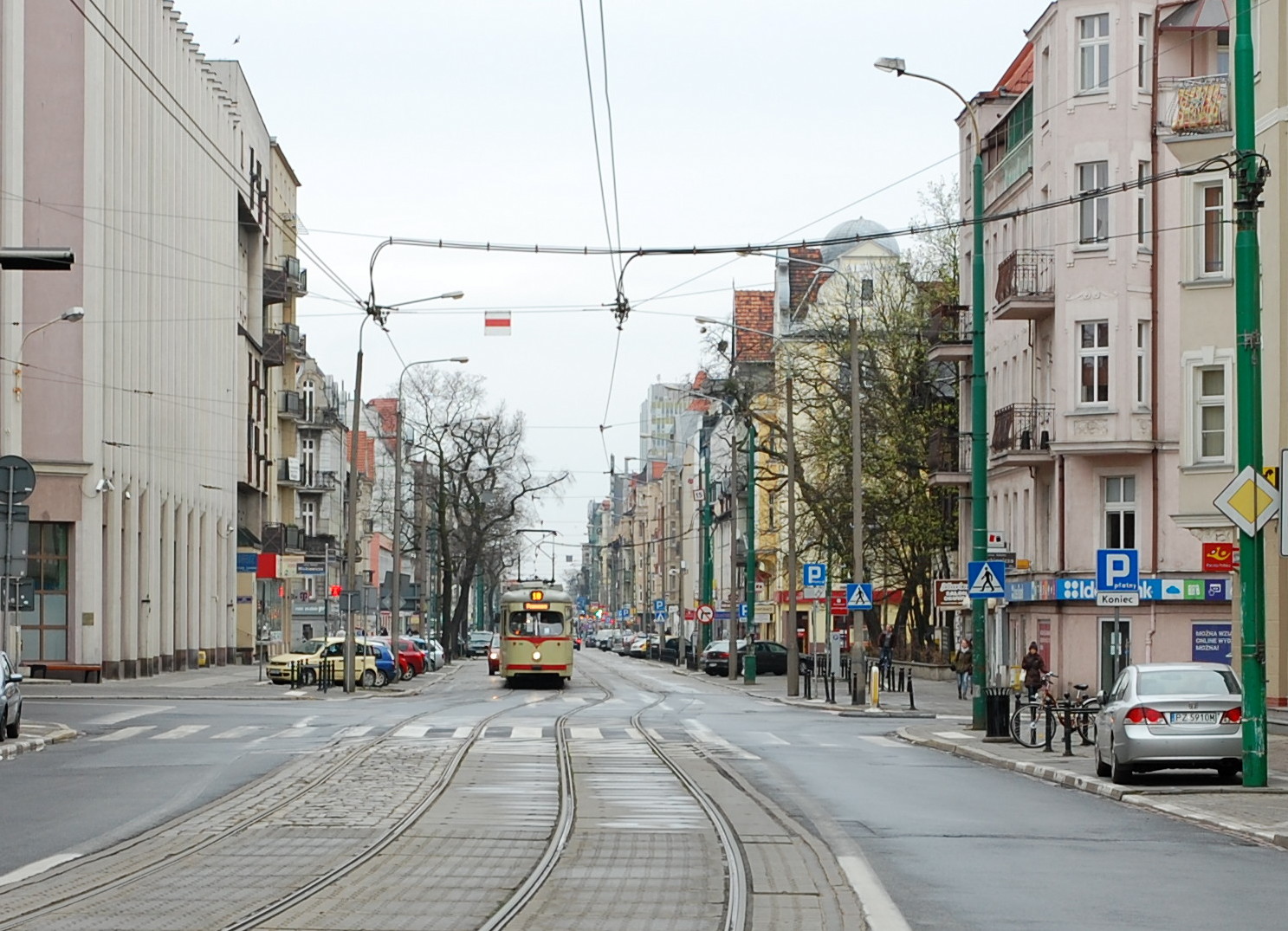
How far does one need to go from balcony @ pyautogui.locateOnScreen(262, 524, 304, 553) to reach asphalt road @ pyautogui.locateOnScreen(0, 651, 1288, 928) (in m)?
52.6

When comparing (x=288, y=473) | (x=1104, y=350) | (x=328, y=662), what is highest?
(x=1104, y=350)

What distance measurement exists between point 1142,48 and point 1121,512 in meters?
10.5

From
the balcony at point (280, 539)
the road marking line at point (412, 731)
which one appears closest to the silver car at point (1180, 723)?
the road marking line at point (412, 731)

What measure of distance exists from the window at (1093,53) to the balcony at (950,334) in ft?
28.4

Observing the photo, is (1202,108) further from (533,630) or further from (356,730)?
(533,630)

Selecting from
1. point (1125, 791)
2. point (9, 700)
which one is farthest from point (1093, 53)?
point (1125, 791)

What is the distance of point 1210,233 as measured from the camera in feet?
138

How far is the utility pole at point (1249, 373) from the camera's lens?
70.3 ft

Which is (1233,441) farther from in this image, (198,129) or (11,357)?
(198,129)

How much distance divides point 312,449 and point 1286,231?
87830mm

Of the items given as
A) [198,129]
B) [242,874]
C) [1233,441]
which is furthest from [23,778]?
[198,129]

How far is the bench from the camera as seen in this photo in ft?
187

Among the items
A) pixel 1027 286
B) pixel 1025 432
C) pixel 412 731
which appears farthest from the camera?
pixel 1027 286

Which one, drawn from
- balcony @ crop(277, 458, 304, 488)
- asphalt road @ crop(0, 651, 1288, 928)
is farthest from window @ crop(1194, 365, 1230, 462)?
balcony @ crop(277, 458, 304, 488)
